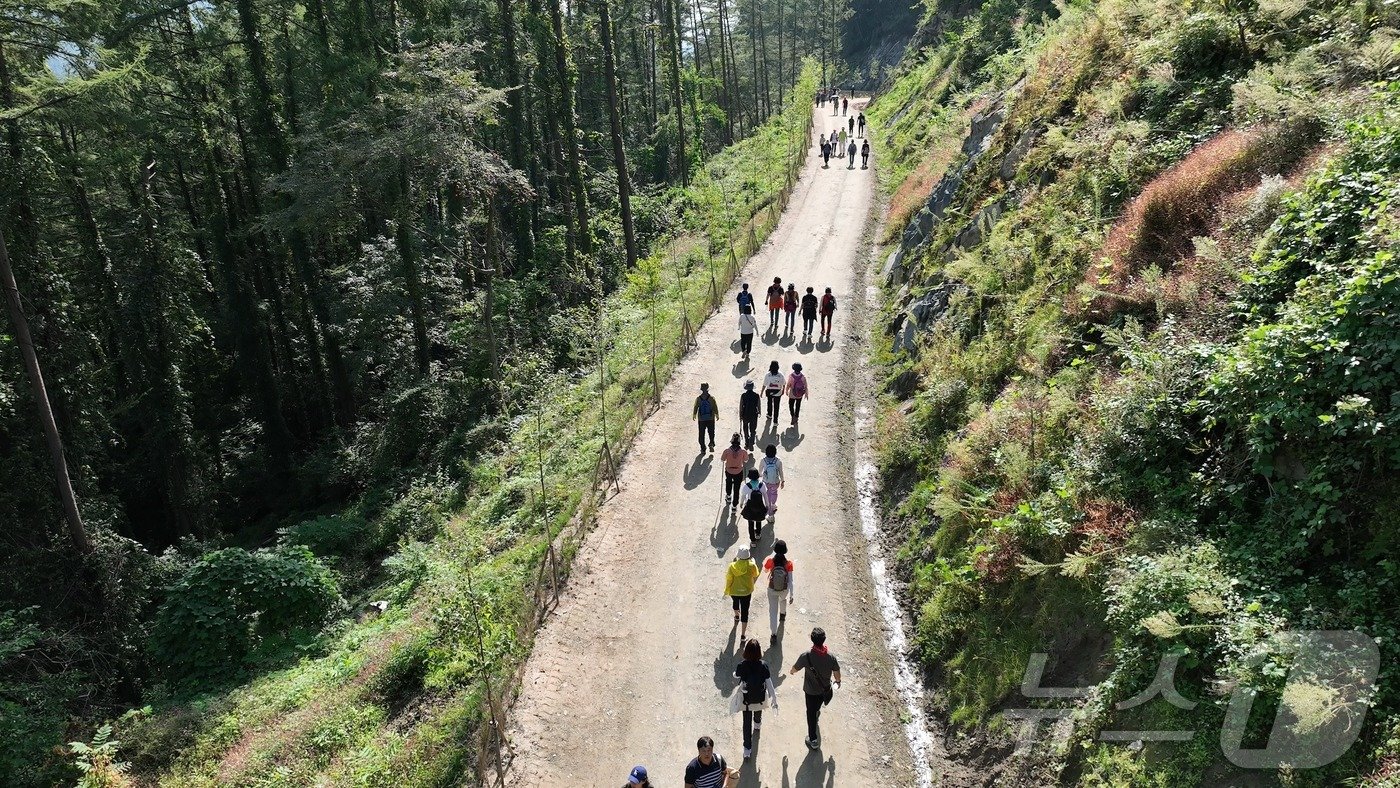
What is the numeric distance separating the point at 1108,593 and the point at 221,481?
31.3 m

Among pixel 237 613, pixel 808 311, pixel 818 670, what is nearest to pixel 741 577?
pixel 818 670

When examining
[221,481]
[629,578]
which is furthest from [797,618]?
[221,481]

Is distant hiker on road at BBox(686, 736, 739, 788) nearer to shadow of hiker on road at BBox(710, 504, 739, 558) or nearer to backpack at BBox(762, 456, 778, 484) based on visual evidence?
shadow of hiker on road at BBox(710, 504, 739, 558)

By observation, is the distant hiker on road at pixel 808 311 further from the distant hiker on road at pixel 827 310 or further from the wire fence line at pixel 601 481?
the wire fence line at pixel 601 481

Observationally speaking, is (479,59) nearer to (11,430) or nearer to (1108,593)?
(11,430)

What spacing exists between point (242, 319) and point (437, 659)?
23395mm

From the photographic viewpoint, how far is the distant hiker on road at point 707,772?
7.16 meters

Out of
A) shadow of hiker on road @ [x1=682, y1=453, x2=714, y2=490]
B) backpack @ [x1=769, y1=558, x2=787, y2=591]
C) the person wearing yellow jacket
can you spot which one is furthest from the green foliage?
backpack @ [x1=769, y1=558, x2=787, y2=591]

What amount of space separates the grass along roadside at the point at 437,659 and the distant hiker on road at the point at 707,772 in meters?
2.95

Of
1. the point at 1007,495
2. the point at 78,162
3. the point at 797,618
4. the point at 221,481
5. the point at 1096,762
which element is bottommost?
the point at 221,481

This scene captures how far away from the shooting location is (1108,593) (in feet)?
25.5

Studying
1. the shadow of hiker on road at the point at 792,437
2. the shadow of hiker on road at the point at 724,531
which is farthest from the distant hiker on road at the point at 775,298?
the shadow of hiker on road at the point at 724,531

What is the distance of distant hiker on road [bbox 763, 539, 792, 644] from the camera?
10.0 m

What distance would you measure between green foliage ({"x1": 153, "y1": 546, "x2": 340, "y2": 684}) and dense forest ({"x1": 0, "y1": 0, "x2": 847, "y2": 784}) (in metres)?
0.05
